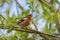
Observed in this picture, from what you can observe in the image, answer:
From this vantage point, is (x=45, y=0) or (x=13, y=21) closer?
(x=13, y=21)

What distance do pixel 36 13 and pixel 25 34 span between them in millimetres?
233

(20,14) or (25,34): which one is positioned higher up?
(20,14)

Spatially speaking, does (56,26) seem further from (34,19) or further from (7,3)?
(7,3)

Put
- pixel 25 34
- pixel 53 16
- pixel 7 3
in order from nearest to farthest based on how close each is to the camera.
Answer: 1. pixel 53 16
2. pixel 25 34
3. pixel 7 3

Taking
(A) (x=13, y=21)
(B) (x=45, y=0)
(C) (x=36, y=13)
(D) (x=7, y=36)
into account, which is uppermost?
(B) (x=45, y=0)

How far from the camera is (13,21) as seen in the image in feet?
5.01

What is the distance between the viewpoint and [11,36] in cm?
161

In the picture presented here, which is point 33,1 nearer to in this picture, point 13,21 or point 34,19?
point 34,19

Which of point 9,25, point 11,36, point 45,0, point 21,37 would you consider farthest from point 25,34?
point 45,0

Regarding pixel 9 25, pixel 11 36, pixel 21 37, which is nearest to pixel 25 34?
pixel 21 37

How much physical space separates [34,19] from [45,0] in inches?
8.6

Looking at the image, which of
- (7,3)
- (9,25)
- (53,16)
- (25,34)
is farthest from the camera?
(7,3)

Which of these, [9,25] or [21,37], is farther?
[21,37]

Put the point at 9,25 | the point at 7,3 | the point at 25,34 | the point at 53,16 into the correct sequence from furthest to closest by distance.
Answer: the point at 7,3 → the point at 25,34 → the point at 53,16 → the point at 9,25
